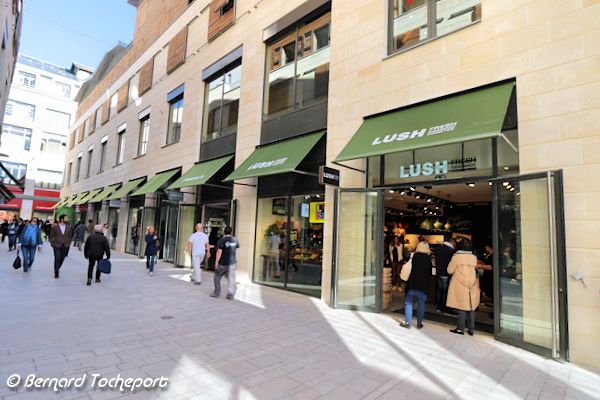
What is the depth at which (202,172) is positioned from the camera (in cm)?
1268

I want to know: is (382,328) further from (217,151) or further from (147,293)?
(217,151)

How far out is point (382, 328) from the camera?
Answer: 6219 mm

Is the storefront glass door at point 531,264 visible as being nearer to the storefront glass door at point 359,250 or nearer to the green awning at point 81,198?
the storefront glass door at point 359,250

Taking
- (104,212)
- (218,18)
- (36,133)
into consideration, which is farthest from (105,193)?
(36,133)

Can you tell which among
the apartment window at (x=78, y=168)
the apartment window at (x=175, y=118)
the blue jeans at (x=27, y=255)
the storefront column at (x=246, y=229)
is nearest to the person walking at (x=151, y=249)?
Result: the storefront column at (x=246, y=229)

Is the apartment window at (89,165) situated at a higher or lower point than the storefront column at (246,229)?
higher

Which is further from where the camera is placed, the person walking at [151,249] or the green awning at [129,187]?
the green awning at [129,187]

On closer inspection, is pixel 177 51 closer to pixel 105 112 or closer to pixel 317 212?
pixel 317 212

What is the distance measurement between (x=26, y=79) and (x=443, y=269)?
2077 inches

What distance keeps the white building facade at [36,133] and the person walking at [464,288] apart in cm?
4780

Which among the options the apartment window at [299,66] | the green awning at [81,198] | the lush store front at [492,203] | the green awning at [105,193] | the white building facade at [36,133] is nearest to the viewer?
the lush store front at [492,203]

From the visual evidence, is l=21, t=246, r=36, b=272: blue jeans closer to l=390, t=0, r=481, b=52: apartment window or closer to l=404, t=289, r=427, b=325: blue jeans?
l=404, t=289, r=427, b=325: blue jeans

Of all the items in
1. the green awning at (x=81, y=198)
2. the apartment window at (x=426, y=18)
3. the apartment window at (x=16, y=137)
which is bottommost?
the green awning at (x=81, y=198)

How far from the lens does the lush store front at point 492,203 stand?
5.18 metres
